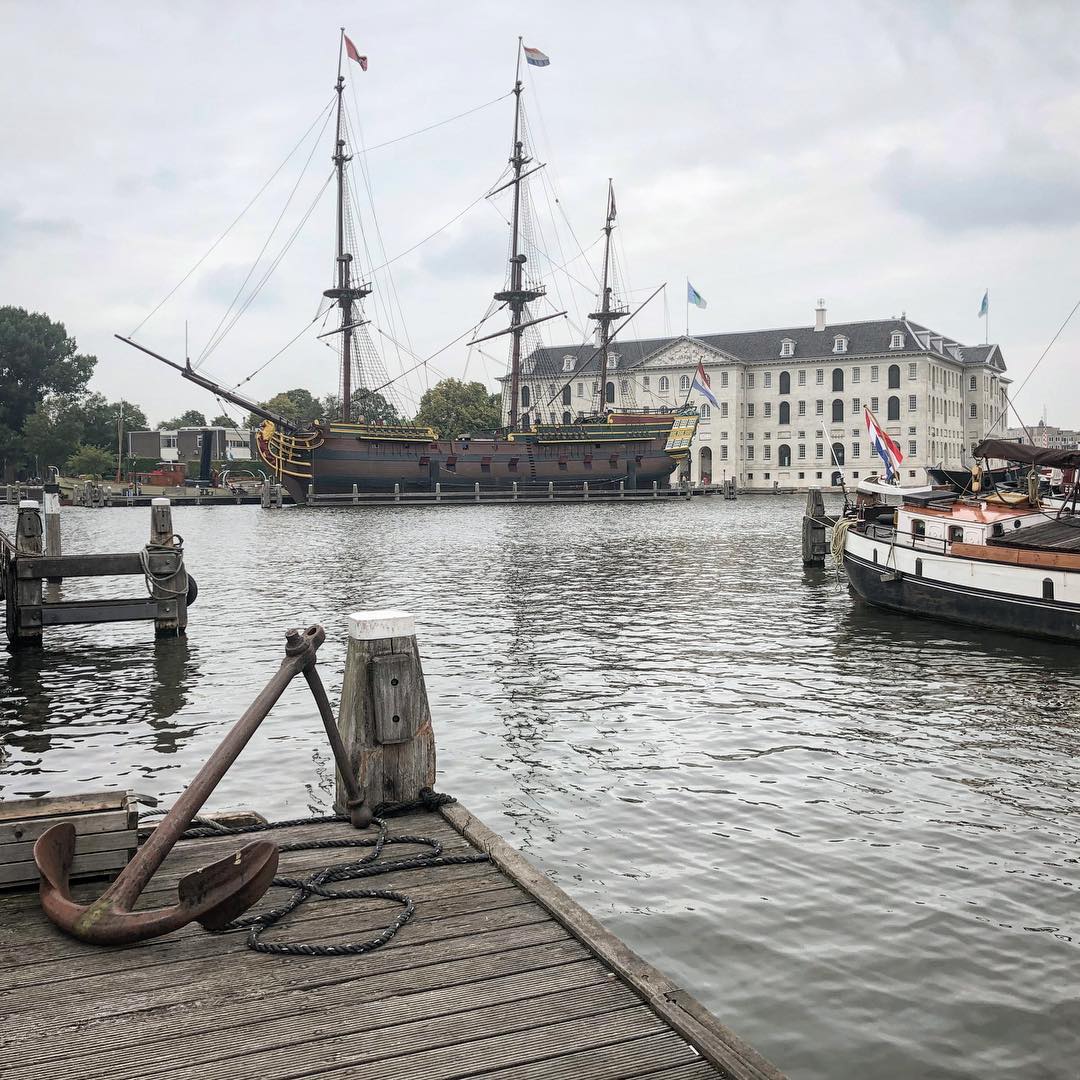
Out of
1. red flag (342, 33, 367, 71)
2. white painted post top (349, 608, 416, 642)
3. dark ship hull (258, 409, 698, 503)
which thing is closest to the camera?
white painted post top (349, 608, 416, 642)

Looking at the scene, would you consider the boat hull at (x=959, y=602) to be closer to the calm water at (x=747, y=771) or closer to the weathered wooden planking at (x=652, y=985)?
the calm water at (x=747, y=771)

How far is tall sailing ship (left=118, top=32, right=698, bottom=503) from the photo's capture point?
7631 cm

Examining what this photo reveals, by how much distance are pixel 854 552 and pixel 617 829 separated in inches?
669

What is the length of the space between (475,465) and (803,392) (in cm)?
4922

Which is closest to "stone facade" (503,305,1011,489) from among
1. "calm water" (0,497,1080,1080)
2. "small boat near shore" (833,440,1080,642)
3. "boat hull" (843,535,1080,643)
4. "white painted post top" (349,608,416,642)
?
"small boat near shore" (833,440,1080,642)

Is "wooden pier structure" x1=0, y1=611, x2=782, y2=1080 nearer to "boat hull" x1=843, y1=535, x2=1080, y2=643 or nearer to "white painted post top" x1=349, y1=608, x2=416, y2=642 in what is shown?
"white painted post top" x1=349, y1=608, x2=416, y2=642

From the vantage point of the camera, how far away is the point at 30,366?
353ft

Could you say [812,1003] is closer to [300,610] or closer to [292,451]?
[300,610]

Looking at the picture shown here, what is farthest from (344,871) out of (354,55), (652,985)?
(354,55)

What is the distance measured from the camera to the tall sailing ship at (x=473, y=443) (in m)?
76.3

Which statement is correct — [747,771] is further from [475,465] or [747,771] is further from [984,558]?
[475,465]

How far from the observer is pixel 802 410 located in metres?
117

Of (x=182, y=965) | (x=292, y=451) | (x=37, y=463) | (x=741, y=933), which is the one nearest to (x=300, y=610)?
(x=741, y=933)

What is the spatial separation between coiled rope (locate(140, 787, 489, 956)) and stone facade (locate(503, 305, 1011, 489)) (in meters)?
106
